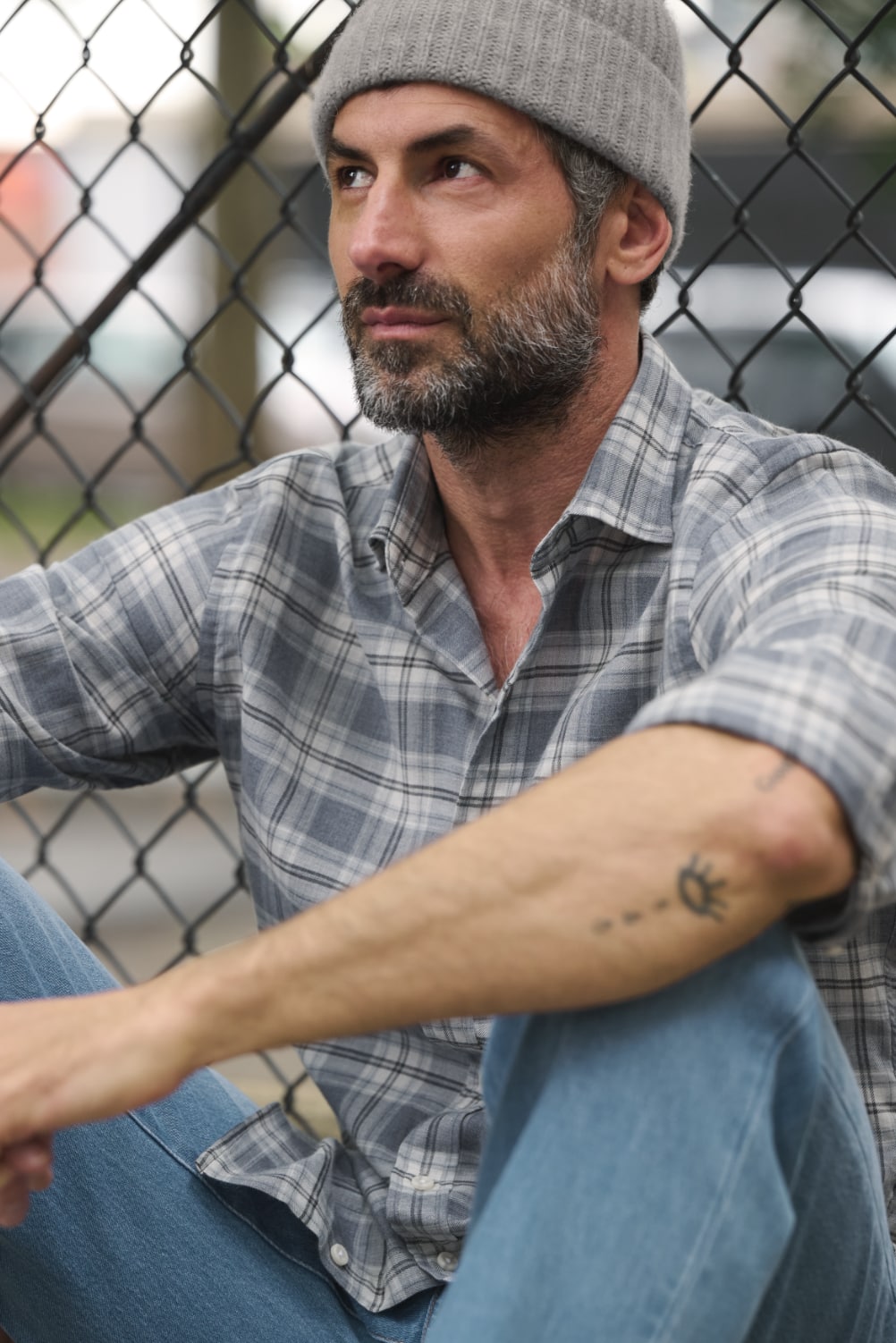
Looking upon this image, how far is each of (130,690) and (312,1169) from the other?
59 cm

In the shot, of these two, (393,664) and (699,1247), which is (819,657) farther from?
(393,664)

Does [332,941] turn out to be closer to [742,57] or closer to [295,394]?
[742,57]

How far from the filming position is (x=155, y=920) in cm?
562

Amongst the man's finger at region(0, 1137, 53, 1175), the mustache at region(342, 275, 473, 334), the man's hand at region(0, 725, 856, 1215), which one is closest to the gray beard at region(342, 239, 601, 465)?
the mustache at region(342, 275, 473, 334)

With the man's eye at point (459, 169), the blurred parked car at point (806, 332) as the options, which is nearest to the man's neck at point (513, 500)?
the man's eye at point (459, 169)

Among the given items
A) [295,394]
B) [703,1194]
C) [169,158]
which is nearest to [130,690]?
[703,1194]

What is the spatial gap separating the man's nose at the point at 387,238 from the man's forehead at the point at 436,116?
66mm

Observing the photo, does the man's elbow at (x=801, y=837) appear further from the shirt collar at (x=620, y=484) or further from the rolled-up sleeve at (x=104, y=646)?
the rolled-up sleeve at (x=104, y=646)

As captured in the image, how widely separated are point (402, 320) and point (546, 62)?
1.04 ft

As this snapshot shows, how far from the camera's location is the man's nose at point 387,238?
5.27ft

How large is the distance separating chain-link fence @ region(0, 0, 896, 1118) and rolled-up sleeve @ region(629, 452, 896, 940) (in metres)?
0.70

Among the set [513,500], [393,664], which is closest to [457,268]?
[513,500]

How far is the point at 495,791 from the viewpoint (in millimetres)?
1555

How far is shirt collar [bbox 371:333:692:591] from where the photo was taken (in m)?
1.55
